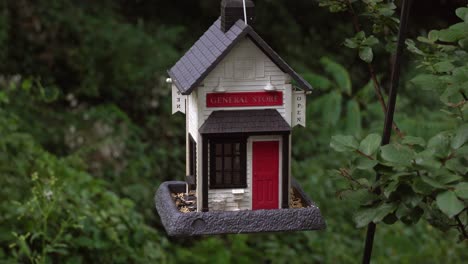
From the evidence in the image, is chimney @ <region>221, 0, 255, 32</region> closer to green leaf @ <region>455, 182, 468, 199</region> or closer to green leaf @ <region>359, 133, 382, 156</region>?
green leaf @ <region>359, 133, 382, 156</region>

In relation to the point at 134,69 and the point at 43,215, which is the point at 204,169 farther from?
the point at 134,69

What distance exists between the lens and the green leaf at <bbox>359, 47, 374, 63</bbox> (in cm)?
319

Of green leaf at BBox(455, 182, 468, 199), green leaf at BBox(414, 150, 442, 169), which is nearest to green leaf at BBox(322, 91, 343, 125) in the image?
green leaf at BBox(414, 150, 442, 169)

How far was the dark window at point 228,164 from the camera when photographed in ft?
10.6

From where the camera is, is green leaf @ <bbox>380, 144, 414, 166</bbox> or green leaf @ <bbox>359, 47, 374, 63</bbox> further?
green leaf @ <bbox>359, 47, 374, 63</bbox>

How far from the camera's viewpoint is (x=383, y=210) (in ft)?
8.61

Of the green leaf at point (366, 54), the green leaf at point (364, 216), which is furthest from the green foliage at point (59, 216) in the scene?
the green leaf at point (364, 216)

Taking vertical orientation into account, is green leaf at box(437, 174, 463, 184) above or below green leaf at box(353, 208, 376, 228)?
above

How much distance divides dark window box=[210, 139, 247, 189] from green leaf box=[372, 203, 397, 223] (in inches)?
28.9

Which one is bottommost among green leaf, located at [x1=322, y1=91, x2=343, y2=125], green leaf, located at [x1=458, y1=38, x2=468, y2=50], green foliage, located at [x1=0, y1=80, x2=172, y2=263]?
green foliage, located at [x1=0, y1=80, x2=172, y2=263]

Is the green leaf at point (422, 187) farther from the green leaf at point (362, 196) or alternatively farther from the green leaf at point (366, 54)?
the green leaf at point (366, 54)

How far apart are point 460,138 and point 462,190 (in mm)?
244

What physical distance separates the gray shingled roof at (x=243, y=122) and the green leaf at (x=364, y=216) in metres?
0.56

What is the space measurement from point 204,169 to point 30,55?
4878mm
